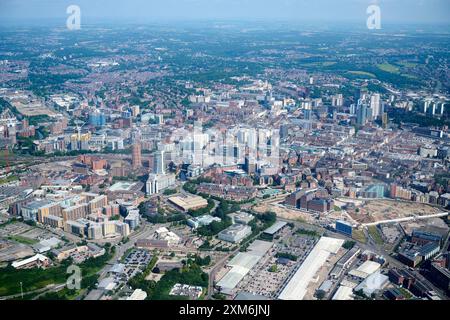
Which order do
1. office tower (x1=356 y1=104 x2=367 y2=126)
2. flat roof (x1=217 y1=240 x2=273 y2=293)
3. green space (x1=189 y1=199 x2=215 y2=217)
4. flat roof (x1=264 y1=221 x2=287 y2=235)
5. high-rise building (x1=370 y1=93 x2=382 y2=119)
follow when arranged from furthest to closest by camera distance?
high-rise building (x1=370 y1=93 x2=382 y2=119)
office tower (x1=356 y1=104 x2=367 y2=126)
green space (x1=189 y1=199 x2=215 y2=217)
flat roof (x1=264 y1=221 x2=287 y2=235)
flat roof (x1=217 y1=240 x2=273 y2=293)

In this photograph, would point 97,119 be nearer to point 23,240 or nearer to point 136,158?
point 136,158

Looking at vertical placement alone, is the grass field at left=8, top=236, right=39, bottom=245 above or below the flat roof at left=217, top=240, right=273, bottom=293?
below

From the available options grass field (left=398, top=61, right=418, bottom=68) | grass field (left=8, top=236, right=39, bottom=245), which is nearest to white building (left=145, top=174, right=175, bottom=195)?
grass field (left=8, top=236, right=39, bottom=245)

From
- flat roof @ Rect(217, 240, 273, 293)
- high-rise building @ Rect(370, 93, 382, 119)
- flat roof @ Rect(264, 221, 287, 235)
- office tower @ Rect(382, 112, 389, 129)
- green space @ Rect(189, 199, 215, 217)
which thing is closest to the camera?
flat roof @ Rect(217, 240, 273, 293)

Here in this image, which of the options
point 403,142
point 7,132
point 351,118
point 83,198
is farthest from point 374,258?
point 7,132

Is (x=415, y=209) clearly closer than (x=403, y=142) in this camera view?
Yes

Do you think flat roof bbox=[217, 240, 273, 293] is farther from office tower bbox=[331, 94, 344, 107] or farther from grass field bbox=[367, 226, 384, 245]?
office tower bbox=[331, 94, 344, 107]
